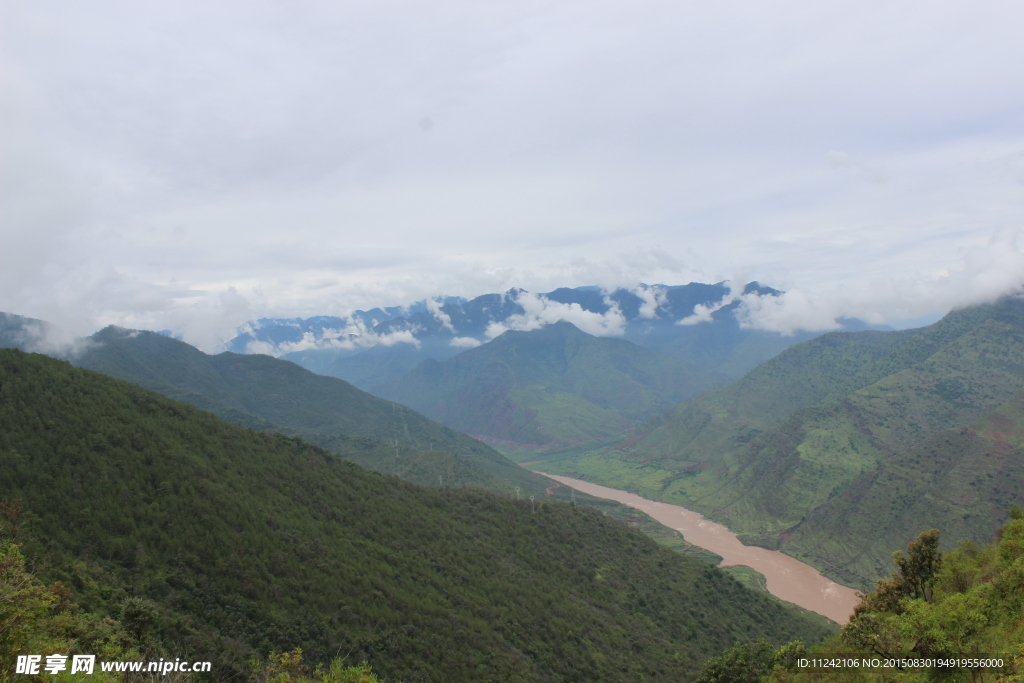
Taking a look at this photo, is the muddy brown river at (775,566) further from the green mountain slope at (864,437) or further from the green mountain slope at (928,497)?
the green mountain slope at (928,497)

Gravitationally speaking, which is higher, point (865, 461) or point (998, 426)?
point (998, 426)

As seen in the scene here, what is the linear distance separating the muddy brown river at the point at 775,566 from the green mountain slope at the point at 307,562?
3437 centimetres

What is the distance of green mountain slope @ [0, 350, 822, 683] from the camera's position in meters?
43.0

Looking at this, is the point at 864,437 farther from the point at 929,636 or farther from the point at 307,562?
the point at 307,562

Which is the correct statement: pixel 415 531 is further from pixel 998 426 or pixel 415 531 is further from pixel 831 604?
pixel 998 426

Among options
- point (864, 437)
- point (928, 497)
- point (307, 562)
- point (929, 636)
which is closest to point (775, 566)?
point (928, 497)

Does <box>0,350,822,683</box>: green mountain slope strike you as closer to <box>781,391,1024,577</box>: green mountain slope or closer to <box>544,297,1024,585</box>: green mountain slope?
<box>781,391,1024,577</box>: green mountain slope

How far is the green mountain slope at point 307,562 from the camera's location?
141ft

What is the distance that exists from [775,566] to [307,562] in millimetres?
127344

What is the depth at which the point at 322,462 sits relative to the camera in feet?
257

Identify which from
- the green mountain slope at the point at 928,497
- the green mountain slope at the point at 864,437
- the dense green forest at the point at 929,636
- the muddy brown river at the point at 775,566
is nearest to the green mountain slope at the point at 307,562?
the dense green forest at the point at 929,636

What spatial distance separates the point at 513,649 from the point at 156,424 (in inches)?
1957

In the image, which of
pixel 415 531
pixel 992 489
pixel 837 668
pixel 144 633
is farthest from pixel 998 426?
pixel 144 633

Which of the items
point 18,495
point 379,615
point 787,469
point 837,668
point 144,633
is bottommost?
point 787,469
